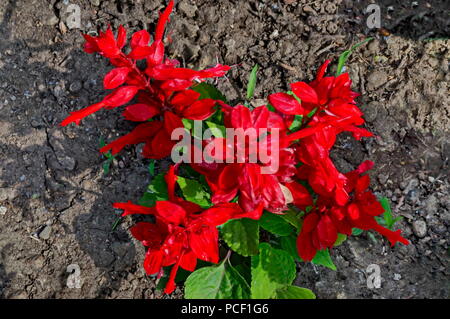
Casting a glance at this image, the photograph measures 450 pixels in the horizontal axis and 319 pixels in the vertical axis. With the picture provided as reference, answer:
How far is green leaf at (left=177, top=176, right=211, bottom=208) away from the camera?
154 cm

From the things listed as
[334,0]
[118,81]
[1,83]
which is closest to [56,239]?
[1,83]

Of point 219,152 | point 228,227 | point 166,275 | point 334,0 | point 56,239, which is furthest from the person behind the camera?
point 334,0

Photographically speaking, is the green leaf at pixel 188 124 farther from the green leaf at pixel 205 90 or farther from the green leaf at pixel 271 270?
the green leaf at pixel 271 270

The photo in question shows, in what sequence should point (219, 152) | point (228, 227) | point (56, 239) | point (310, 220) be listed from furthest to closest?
point (56, 239)
point (228, 227)
point (310, 220)
point (219, 152)

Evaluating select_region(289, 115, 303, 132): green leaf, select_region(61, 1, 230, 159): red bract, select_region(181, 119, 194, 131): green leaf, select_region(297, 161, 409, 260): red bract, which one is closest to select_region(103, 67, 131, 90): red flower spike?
select_region(61, 1, 230, 159): red bract

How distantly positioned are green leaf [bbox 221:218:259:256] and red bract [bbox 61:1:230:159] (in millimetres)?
344

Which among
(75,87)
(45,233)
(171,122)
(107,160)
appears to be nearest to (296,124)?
(171,122)

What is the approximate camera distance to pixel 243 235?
155cm

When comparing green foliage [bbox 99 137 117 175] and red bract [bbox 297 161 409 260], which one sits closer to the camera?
red bract [bbox 297 161 409 260]

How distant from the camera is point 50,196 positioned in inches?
72.1

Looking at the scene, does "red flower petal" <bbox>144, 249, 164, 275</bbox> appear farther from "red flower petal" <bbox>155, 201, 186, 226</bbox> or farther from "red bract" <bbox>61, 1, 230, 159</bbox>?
"red bract" <bbox>61, 1, 230, 159</bbox>

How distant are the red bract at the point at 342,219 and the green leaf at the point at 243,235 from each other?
17 centimetres

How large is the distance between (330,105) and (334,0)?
34.2 inches

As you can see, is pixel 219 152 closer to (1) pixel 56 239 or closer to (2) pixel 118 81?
(2) pixel 118 81
